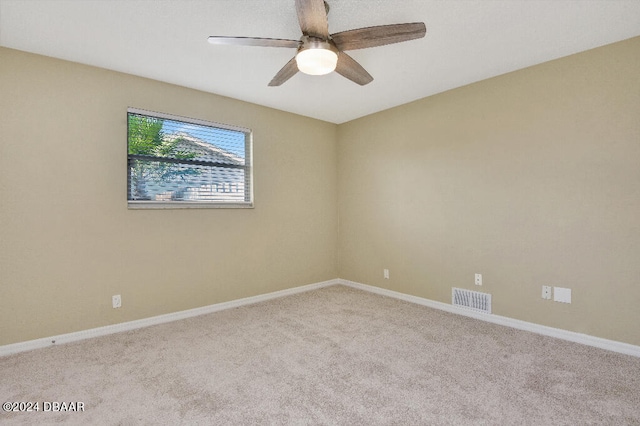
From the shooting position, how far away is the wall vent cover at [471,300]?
3137mm

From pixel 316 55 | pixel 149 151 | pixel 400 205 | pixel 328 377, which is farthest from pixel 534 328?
pixel 149 151

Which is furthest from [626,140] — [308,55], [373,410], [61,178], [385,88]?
[61,178]

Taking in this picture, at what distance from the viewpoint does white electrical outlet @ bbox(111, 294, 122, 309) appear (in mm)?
2863

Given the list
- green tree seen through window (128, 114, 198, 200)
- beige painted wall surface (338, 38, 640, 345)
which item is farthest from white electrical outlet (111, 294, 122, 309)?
beige painted wall surface (338, 38, 640, 345)

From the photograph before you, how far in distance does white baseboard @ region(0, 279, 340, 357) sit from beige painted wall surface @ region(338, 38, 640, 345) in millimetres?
1571

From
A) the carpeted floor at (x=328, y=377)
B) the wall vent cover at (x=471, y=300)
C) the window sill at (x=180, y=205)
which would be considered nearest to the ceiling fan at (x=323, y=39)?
the window sill at (x=180, y=205)

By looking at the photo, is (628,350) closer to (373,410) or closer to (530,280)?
(530,280)

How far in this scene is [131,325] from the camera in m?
2.94

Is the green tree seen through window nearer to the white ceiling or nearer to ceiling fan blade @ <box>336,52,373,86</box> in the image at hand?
the white ceiling

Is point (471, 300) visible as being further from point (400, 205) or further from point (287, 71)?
point (287, 71)

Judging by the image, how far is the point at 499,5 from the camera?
2002 millimetres

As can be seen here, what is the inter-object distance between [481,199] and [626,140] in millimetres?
1139

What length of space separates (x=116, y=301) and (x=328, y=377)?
2106 mm

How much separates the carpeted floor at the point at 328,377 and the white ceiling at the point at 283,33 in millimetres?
2398
